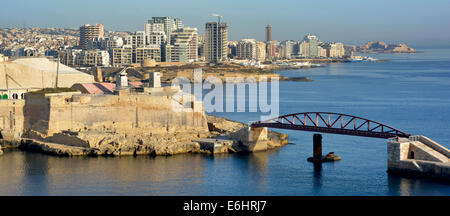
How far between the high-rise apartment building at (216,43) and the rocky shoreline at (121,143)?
75.9 m

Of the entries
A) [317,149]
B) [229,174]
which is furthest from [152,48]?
[229,174]

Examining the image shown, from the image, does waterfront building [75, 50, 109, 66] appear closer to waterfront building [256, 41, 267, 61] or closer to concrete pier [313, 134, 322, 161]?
waterfront building [256, 41, 267, 61]

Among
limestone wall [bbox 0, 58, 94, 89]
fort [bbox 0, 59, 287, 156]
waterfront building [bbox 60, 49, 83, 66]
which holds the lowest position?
fort [bbox 0, 59, 287, 156]

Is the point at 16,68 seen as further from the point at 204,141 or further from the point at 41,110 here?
the point at 204,141

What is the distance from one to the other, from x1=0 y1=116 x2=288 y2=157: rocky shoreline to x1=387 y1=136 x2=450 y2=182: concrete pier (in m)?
6.04

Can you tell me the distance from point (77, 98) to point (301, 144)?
8.39m

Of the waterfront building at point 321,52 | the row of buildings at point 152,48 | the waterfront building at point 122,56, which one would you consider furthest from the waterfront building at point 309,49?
the waterfront building at point 122,56

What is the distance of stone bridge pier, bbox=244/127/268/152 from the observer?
1031 inches

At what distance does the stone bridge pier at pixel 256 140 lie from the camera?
26.2m

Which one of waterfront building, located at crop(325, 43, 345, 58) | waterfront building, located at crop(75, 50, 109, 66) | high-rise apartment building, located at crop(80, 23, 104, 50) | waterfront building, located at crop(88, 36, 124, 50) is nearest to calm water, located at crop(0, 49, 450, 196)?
waterfront building, located at crop(75, 50, 109, 66)

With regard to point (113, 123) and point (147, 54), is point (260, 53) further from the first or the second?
point (113, 123)

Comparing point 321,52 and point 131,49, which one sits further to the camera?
point 321,52

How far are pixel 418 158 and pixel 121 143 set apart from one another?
32.3 ft

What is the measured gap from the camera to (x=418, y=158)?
2161cm
